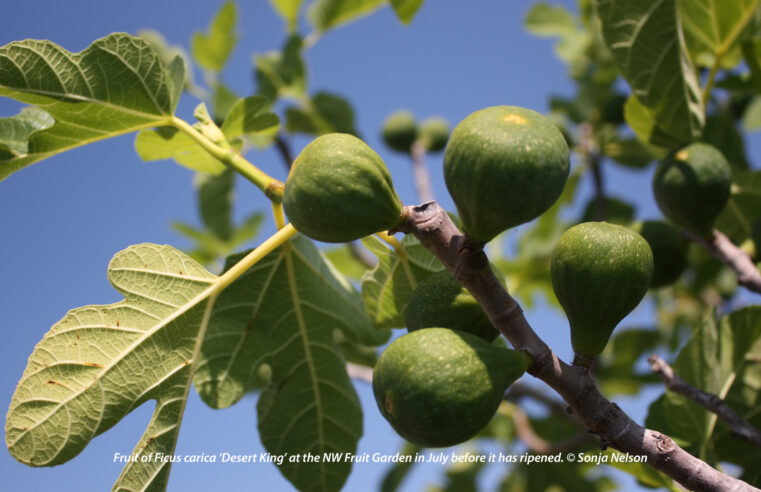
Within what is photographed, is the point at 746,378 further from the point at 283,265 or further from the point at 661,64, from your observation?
the point at 283,265

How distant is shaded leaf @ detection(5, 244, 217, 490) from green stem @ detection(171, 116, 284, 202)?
0.96ft

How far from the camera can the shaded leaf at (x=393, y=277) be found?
1893 millimetres

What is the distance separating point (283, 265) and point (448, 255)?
85 cm

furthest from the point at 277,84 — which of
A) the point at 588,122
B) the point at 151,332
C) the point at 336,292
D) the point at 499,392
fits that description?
the point at 499,392

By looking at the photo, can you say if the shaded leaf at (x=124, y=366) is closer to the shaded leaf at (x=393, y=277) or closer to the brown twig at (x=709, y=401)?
the shaded leaf at (x=393, y=277)

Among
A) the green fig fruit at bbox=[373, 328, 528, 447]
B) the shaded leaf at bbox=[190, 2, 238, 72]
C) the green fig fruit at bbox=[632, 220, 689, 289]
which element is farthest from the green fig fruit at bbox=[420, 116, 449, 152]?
the green fig fruit at bbox=[373, 328, 528, 447]

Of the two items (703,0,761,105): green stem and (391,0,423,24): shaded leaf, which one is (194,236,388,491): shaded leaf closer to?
(391,0,423,24): shaded leaf

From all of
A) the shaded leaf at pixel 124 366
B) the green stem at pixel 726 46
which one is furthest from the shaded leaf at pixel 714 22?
the shaded leaf at pixel 124 366

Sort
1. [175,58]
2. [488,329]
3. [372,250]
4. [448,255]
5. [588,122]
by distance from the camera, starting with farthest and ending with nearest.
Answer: [588,122] < [175,58] < [372,250] < [488,329] < [448,255]

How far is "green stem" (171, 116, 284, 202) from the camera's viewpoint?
5.79ft

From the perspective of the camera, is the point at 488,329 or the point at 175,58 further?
the point at 175,58

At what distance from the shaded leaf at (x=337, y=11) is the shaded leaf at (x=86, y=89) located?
2.36 meters

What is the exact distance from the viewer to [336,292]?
2.22 m

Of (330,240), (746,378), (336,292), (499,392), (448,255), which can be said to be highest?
(330,240)
